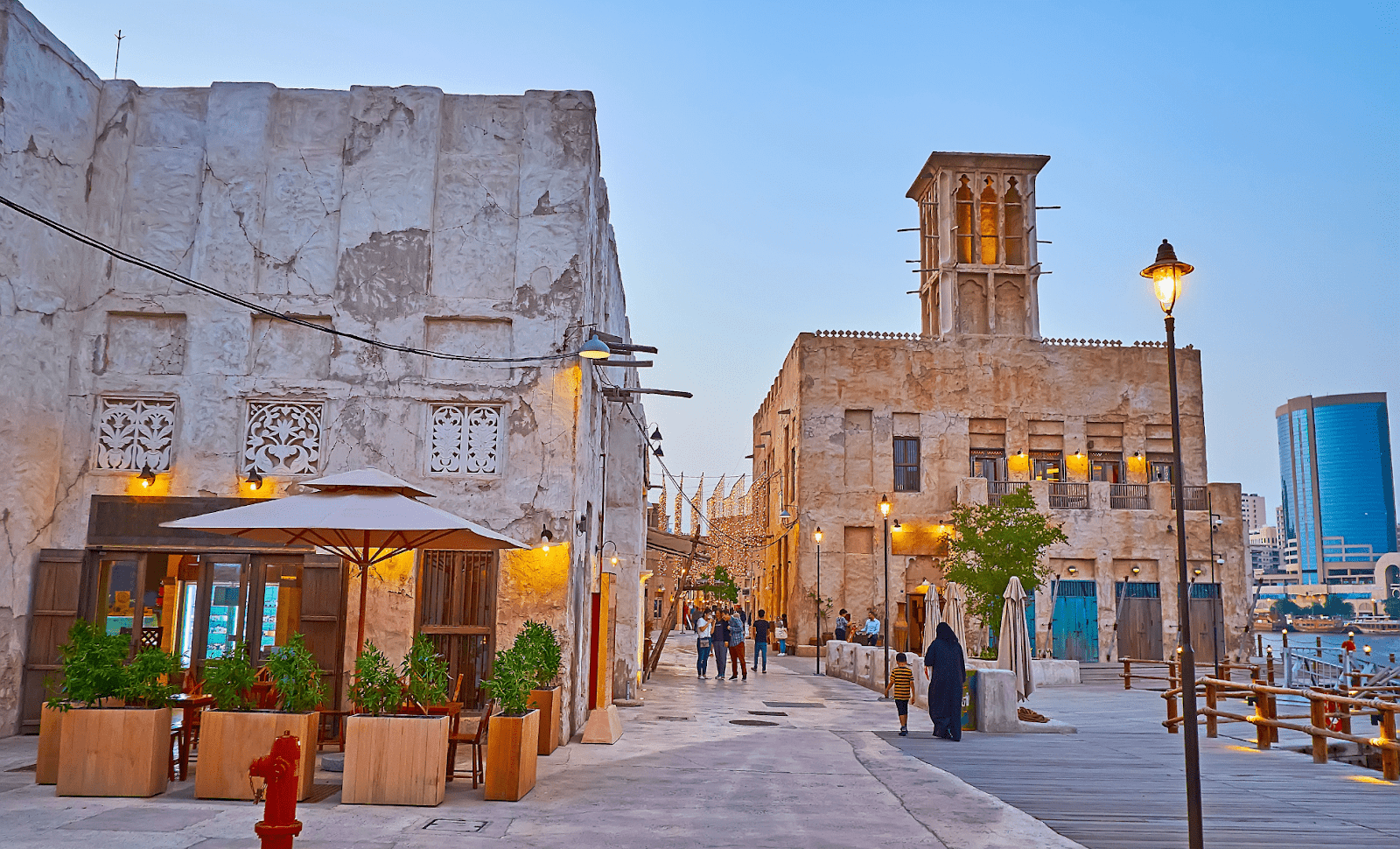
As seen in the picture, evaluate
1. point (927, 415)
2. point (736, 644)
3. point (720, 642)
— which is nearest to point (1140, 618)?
point (927, 415)

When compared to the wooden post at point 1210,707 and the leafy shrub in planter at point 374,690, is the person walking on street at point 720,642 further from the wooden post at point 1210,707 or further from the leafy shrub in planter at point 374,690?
the leafy shrub in planter at point 374,690

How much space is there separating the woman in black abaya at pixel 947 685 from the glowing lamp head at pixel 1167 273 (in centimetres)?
754

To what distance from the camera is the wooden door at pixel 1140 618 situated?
37.0m

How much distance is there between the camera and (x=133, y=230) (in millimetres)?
13492

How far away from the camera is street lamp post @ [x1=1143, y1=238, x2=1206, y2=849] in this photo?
6941 mm

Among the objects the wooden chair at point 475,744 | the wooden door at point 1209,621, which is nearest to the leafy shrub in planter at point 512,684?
the wooden chair at point 475,744

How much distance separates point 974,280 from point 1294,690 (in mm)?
31815

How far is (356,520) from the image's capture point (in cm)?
929

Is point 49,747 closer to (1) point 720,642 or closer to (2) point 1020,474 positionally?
(1) point 720,642

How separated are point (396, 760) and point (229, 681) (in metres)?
1.61

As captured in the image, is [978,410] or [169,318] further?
[978,410]

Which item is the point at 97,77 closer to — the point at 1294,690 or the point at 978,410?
the point at 1294,690

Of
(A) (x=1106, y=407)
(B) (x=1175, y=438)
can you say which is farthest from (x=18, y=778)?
(A) (x=1106, y=407)

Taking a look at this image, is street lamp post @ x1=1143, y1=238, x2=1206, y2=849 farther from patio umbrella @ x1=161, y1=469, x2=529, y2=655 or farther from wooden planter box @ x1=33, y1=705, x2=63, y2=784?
wooden planter box @ x1=33, y1=705, x2=63, y2=784
